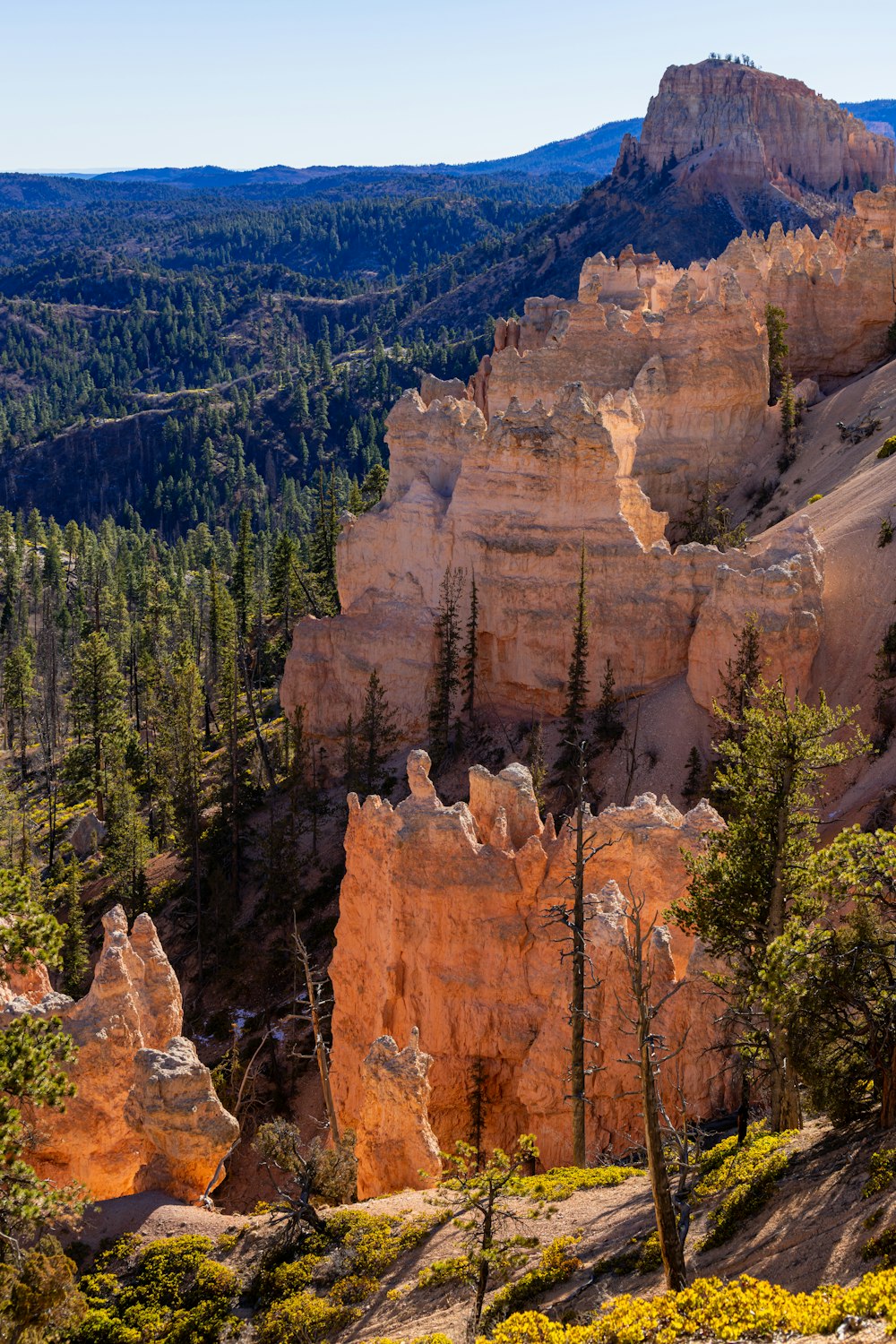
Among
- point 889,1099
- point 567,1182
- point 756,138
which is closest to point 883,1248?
point 889,1099

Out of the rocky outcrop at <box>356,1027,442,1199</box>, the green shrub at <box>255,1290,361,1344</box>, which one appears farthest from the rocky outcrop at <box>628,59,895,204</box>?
the green shrub at <box>255,1290,361,1344</box>

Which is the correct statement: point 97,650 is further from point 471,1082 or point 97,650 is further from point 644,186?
point 644,186

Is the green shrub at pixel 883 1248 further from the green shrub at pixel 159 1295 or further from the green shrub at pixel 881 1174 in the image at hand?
the green shrub at pixel 159 1295

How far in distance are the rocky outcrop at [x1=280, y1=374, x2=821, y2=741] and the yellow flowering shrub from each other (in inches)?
1177

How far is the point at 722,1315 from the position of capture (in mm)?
14086

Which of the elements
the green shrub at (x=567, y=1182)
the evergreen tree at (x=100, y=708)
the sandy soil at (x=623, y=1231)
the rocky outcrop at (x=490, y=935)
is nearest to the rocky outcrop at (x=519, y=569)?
the rocky outcrop at (x=490, y=935)

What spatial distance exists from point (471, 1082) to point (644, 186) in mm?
179888

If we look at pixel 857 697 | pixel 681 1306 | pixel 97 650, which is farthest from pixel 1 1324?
pixel 97 650

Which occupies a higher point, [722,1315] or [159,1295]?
[722,1315]

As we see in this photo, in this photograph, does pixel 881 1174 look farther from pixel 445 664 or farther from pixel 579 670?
pixel 445 664

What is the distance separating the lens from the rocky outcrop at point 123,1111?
902 inches

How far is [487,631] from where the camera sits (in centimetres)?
5050

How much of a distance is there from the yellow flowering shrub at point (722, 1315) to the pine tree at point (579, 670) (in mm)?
31807

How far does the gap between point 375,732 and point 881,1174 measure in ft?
119
